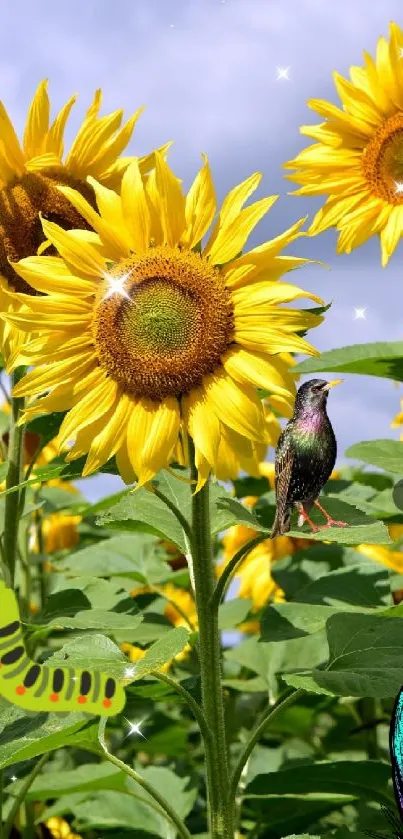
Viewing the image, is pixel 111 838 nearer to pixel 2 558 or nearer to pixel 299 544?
pixel 2 558

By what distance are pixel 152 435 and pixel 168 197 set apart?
0.33m

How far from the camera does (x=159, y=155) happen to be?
1447mm

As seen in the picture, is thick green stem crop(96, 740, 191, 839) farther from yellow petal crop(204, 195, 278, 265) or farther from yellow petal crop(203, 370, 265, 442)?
yellow petal crop(204, 195, 278, 265)

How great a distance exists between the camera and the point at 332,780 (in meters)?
2.17

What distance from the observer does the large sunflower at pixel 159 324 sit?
4.66ft

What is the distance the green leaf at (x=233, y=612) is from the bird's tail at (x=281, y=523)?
52.8 inches

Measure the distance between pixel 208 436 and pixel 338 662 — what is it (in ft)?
1.54

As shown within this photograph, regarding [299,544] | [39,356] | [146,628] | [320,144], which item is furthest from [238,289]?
[299,544]

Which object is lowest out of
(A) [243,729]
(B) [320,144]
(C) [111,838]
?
(C) [111,838]

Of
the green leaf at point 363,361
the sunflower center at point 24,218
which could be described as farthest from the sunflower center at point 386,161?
the sunflower center at point 24,218

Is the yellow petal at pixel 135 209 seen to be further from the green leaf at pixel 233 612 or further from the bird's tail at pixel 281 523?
the green leaf at pixel 233 612

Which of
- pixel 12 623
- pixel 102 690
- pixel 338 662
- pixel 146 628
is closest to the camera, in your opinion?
pixel 102 690

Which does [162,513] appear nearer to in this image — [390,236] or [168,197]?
[168,197]

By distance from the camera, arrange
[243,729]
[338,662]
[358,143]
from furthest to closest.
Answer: [243,729] < [358,143] < [338,662]
